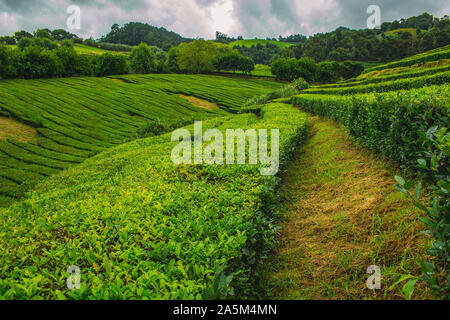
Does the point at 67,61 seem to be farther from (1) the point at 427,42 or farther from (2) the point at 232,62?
(1) the point at 427,42

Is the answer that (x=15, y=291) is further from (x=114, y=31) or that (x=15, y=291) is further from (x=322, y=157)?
(x=114, y=31)

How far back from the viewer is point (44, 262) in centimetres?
260

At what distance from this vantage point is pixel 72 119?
2497cm

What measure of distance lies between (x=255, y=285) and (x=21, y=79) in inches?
2165

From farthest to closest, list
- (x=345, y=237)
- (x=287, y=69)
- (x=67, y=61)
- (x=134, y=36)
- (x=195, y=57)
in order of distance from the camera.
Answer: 1. (x=134, y=36)
2. (x=287, y=69)
3. (x=195, y=57)
4. (x=67, y=61)
5. (x=345, y=237)

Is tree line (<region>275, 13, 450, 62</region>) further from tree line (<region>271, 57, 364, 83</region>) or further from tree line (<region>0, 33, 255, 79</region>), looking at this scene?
tree line (<region>0, 33, 255, 79</region>)

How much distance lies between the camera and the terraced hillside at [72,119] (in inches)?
616

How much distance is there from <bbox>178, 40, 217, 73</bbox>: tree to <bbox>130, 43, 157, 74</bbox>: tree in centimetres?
874

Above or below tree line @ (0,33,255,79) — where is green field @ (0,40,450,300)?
below

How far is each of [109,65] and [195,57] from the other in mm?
25057

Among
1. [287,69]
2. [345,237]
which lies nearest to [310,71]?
[287,69]

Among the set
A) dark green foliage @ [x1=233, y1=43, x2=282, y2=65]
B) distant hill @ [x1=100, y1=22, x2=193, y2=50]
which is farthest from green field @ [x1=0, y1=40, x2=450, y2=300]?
distant hill @ [x1=100, y1=22, x2=193, y2=50]

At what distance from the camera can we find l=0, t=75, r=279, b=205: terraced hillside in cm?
1564
